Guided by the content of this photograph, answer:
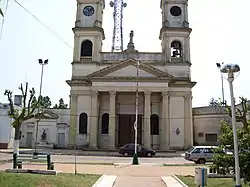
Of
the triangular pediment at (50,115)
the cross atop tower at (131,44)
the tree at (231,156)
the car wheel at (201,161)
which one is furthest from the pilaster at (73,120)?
the tree at (231,156)

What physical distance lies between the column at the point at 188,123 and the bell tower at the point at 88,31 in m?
13.6

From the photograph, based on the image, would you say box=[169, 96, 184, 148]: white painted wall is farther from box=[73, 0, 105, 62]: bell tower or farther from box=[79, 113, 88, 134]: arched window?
box=[73, 0, 105, 62]: bell tower

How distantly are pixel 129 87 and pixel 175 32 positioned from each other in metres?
10.7

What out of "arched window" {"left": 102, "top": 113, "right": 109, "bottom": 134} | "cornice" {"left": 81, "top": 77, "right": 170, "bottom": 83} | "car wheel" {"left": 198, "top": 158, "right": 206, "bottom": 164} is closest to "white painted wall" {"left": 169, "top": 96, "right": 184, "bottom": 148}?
"cornice" {"left": 81, "top": 77, "right": 170, "bottom": 83}

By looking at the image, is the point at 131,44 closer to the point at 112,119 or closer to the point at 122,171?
the point at 112,119

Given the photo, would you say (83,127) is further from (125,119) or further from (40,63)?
(40,63)

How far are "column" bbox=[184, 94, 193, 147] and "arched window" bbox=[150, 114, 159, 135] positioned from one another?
12.9ft

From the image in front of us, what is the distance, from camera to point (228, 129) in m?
13.6

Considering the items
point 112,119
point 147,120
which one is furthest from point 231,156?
point 112,119

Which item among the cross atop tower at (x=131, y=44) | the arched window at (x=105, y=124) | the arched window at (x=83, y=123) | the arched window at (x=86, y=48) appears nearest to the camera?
the arched window at (x=83, y=123)

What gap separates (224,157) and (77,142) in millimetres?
33318

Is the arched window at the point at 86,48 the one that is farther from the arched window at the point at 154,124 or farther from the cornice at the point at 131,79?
the arched window at the point at 154,124

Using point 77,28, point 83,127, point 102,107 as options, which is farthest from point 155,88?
point 77,28

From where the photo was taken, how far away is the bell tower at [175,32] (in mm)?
46750
